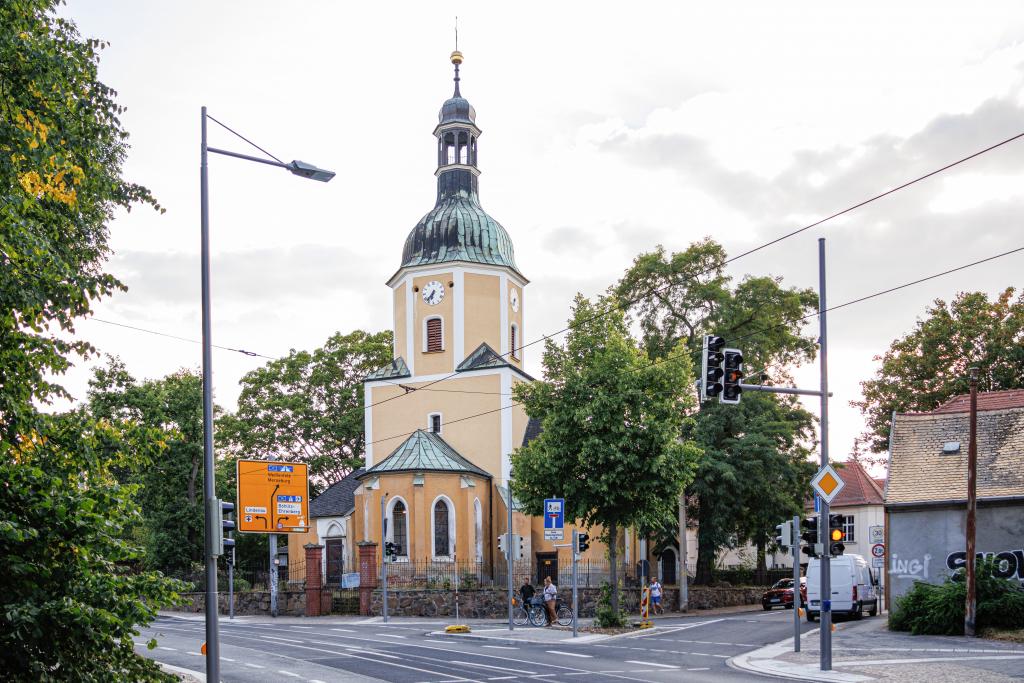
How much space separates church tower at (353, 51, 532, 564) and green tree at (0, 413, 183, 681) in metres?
32.4

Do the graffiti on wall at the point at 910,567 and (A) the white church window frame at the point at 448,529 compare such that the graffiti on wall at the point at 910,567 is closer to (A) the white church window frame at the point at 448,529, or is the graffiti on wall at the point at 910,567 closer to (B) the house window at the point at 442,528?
(A) the white church window frame at the point at 448,529

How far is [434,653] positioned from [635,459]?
10.1m

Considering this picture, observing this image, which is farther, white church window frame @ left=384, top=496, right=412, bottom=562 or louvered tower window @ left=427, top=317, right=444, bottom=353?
louvered tower window @ left=427, top=317, right=444, bottom=353

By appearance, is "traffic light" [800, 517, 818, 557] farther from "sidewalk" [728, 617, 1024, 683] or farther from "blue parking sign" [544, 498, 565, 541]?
"blue parking sign" [544, 498, 565, 541]

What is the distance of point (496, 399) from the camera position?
48719mm

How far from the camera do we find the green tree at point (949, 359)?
46.5m

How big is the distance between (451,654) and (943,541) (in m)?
14.7

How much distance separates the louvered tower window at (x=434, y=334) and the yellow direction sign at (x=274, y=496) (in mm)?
22662

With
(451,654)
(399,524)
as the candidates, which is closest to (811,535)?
(451,654)

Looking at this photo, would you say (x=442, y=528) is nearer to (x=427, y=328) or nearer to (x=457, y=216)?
(x=427, y=328)

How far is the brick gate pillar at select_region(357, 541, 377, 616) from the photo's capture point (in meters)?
39.7

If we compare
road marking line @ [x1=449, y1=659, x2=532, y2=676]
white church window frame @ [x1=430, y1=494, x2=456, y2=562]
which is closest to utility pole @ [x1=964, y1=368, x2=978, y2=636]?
road marking line @ [x1=449, y1=659, x2=532, y2=676]

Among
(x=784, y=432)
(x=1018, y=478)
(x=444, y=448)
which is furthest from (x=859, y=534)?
(x=1018, y=478)

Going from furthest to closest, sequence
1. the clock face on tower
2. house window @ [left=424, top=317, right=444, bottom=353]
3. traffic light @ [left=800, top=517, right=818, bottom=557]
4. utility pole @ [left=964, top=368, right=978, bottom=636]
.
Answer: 1. house window @ [left=424, top=317, right=444, bottom=353]
2. the clock face on tower
3. utility pole @ [left=964, top=368, right=978, bottom=636]
4. traffic light @ [left=800, top=517, right=818, bottom=557]
